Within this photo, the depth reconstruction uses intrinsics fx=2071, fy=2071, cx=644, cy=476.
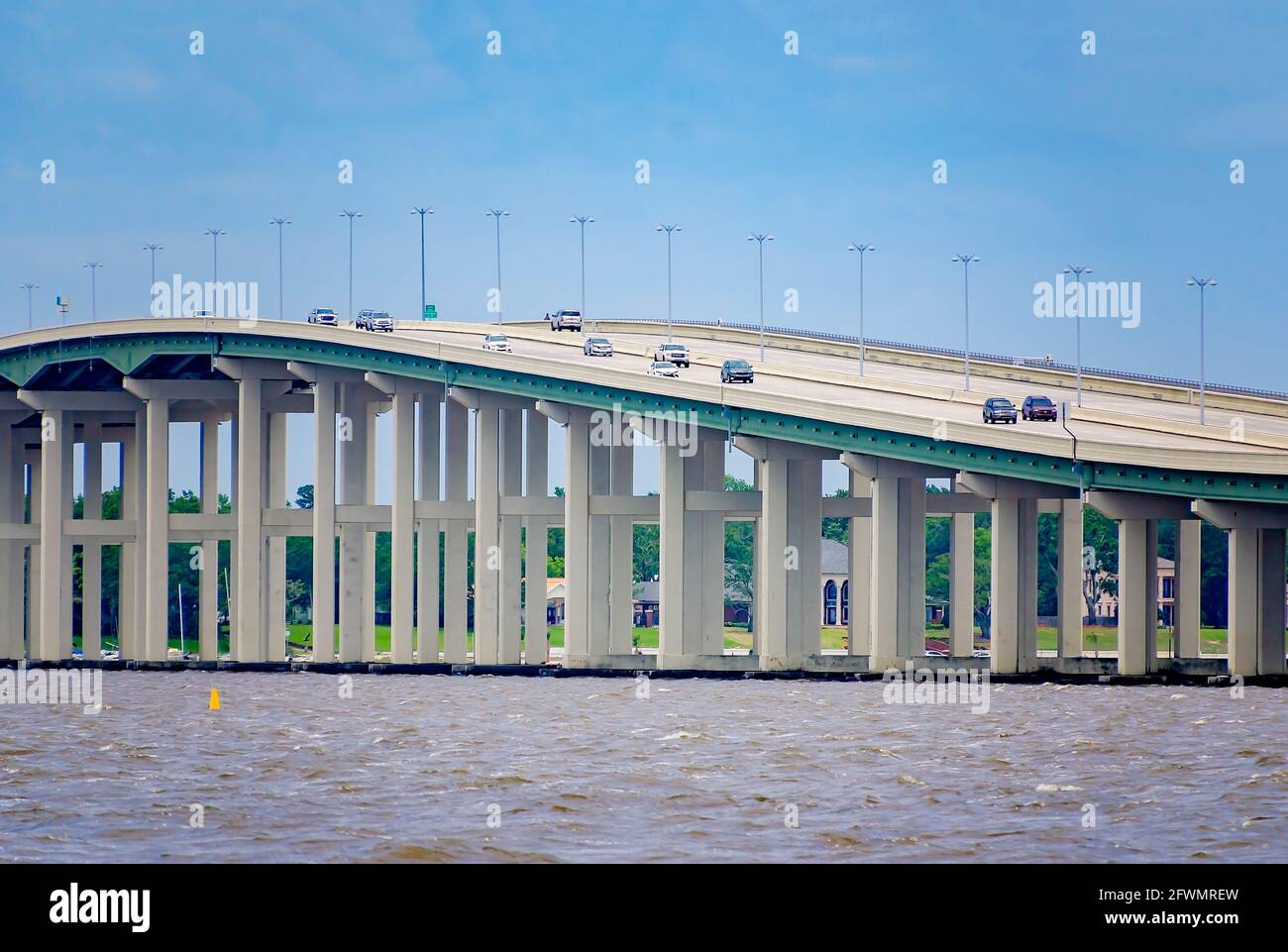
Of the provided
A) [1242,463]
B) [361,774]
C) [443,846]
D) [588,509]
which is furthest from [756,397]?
[443,846]

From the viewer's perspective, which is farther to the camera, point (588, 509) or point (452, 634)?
point (452, 634)

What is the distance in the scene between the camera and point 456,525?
105 meters

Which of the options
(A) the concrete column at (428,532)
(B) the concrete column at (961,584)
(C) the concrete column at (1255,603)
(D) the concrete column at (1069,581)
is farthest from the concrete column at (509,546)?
(C) the concrete column at (1255,603)

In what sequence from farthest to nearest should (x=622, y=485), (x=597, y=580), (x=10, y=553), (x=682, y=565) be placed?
(x=10, y=553), (x=622, y=485), (x=597, y=580), (x=682, y=565)

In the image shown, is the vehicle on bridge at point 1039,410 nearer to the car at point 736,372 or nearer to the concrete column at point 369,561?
the car at point 736,372

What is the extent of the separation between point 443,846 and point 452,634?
74.0 m

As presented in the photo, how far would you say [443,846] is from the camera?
1211 inches

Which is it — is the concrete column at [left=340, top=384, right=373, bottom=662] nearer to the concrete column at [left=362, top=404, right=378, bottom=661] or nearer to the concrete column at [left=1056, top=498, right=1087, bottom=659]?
the concrete column at [left=362, top=404, right=378, bottom=661]

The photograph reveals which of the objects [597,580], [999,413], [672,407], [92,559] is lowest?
[597,580]

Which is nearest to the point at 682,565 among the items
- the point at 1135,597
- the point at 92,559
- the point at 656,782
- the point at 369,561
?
the point at 1135,597

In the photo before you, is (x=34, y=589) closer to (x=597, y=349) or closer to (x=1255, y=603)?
(x=597, y=349)

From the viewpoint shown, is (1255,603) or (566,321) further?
(566,321)

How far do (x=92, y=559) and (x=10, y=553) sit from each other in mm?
4695
